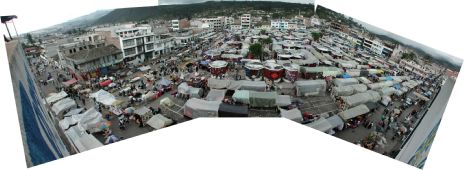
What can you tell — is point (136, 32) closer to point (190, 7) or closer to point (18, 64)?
point (190, 7)

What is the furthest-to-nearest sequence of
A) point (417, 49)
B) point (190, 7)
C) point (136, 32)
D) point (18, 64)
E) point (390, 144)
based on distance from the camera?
point (190, 7), point (136, 32), point (390, 144), point (417, 49), point (18, 64)

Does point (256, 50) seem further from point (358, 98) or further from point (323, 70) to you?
point (358, 98)

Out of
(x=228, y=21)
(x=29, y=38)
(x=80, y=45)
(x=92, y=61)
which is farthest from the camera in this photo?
(x=228, y=21)

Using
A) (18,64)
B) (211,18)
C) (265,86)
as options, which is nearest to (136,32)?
(211,18)

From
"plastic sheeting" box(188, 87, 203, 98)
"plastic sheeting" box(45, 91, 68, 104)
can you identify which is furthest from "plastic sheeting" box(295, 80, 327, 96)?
"plastic sheeting" box(45, 91, 68, 104)

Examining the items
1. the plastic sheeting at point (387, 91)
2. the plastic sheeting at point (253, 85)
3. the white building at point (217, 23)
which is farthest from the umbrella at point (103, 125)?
the plastic sheeting at point (387, 91)

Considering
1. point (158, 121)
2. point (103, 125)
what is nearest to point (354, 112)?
point (158, 121)

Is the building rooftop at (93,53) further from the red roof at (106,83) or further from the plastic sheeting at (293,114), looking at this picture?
the plastic sheeting at (293,114)
